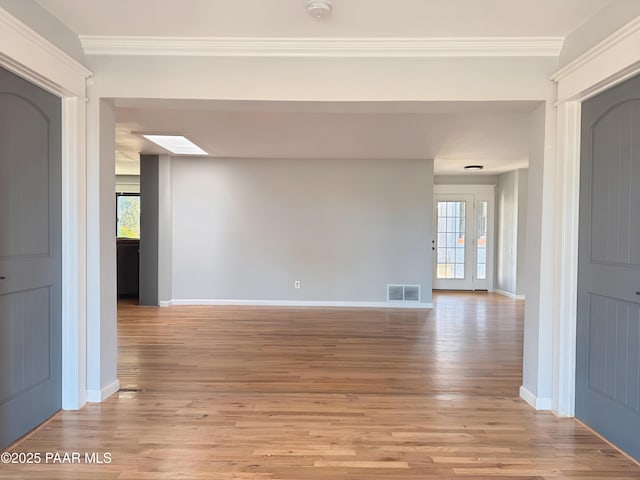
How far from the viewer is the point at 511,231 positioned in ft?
25.3

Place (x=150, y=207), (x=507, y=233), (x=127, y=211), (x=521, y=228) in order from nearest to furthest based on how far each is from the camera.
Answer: (x=150, y=207) → (x=521, y=228) → (x=507, y=233) → (x=127, y=211)

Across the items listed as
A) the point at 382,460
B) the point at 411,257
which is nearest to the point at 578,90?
the point at 382,460

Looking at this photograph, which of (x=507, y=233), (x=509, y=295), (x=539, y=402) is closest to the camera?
(x=539, y=402)

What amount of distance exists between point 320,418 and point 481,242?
22.3ft

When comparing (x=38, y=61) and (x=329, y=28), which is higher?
(x=329, y=28)

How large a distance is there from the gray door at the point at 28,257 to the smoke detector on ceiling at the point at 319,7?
1671 mm

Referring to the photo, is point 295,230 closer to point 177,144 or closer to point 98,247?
point 177,144

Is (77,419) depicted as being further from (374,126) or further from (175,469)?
(374,126)

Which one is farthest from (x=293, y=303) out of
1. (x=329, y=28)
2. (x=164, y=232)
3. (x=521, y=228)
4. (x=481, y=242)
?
(x=329, y=28)

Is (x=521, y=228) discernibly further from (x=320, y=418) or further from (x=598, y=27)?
(x=320, y=418)

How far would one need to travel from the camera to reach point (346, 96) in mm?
2725

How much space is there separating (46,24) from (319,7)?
1.63 m

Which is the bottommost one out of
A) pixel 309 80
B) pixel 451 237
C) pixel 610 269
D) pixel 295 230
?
pixel 610 269

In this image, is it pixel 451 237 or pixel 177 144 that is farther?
pixel 451 237
